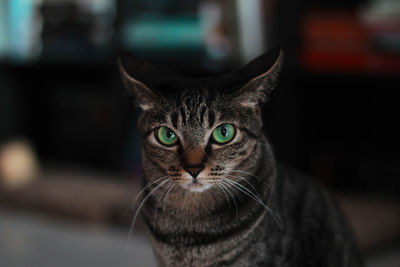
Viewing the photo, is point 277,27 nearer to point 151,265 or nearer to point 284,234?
point 151,265

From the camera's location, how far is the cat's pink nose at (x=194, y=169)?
0.75 m

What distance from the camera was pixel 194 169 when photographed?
75 centimetres

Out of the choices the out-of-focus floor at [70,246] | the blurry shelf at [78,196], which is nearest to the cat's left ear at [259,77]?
the out-of-focus floor at [70,246]

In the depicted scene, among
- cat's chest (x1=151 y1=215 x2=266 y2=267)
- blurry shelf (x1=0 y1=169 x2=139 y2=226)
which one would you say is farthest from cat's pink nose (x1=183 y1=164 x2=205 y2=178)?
blurry shelf (x1=0 y1=169 x2=139 y2=226)

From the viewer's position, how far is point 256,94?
783mm

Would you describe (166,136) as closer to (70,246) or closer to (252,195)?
(252,195)

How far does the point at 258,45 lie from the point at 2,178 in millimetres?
1351

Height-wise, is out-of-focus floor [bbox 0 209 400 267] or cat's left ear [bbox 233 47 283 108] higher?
cat's left ear [bbox 233 47 283 108]

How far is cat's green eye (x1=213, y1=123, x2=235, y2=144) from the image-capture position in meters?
0.78

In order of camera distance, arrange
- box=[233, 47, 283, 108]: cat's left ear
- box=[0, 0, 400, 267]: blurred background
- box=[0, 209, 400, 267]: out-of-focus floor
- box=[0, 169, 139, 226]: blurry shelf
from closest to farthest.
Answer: box=[233, 47, 283, 108]: cat's left ear
box=[0, 209, 400, 267]: out-of-focus floor
box=[0, 0, 400, 267]: blurred background
box=[0, 169, 139, 226]: blurry shelf

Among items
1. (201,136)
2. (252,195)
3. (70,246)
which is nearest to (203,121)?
(201,136)

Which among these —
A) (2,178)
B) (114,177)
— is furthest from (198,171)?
(2,178)

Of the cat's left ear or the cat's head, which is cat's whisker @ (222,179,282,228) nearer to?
the cat's head

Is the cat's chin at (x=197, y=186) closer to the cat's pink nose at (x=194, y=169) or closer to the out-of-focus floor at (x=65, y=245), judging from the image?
the cat's pink nose at (x=194, y=169)
